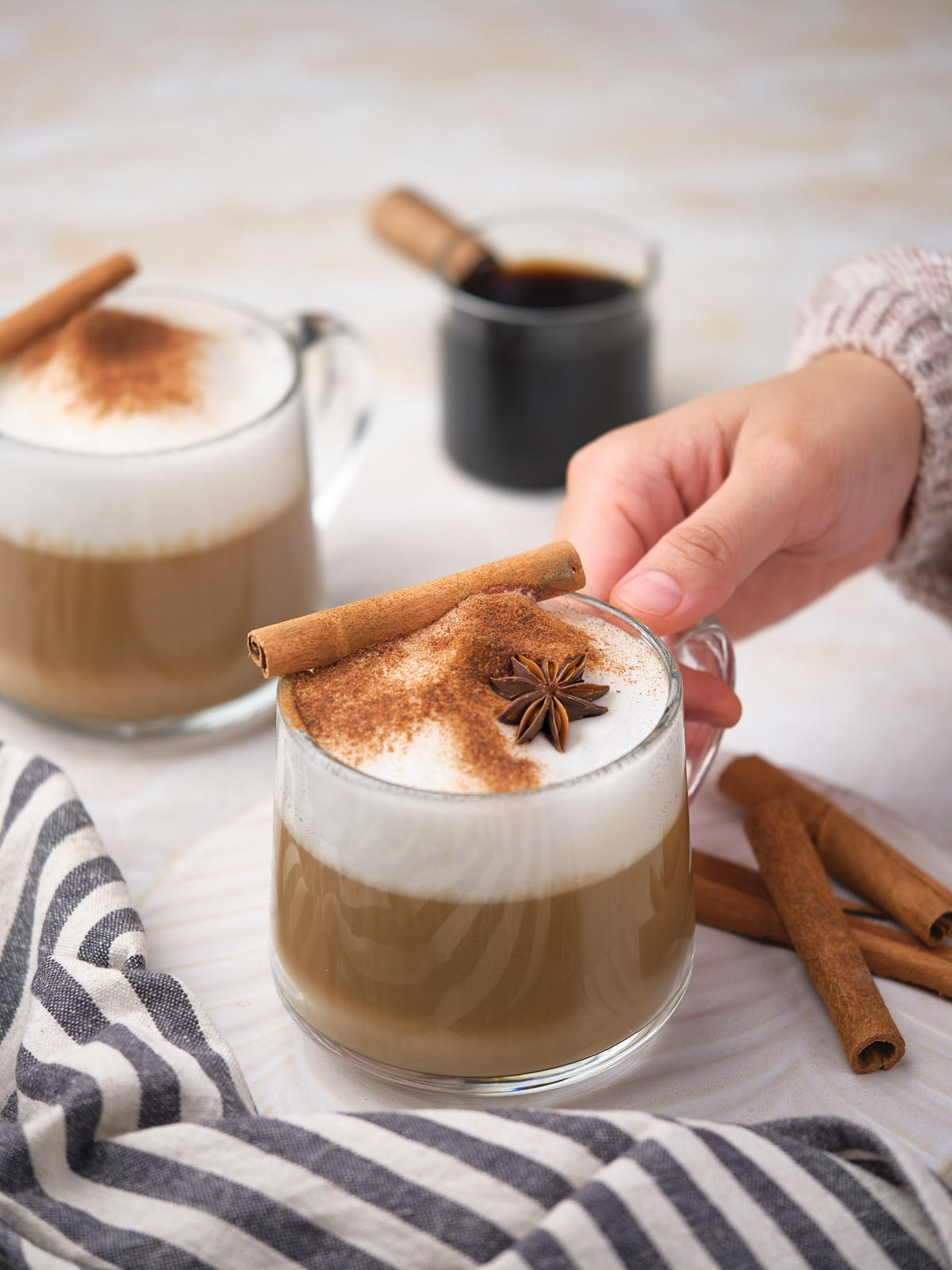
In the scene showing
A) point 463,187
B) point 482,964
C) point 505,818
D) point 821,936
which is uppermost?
point 505,818

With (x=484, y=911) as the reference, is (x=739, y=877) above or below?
below

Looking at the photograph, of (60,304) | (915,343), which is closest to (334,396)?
(60,304)

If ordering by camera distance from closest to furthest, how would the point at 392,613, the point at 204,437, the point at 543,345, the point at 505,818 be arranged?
the point at 505,818 → the point at 392,613 → the point at 204,437 → the point at 543,345

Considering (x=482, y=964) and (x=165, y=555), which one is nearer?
(x=482, y=964)

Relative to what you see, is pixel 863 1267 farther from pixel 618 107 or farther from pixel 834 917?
pixel 618 107

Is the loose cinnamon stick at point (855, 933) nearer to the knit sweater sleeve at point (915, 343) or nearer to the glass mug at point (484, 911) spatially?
the glass mug at point (484, 911)

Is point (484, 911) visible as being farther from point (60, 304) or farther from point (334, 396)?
point (334, 396)
